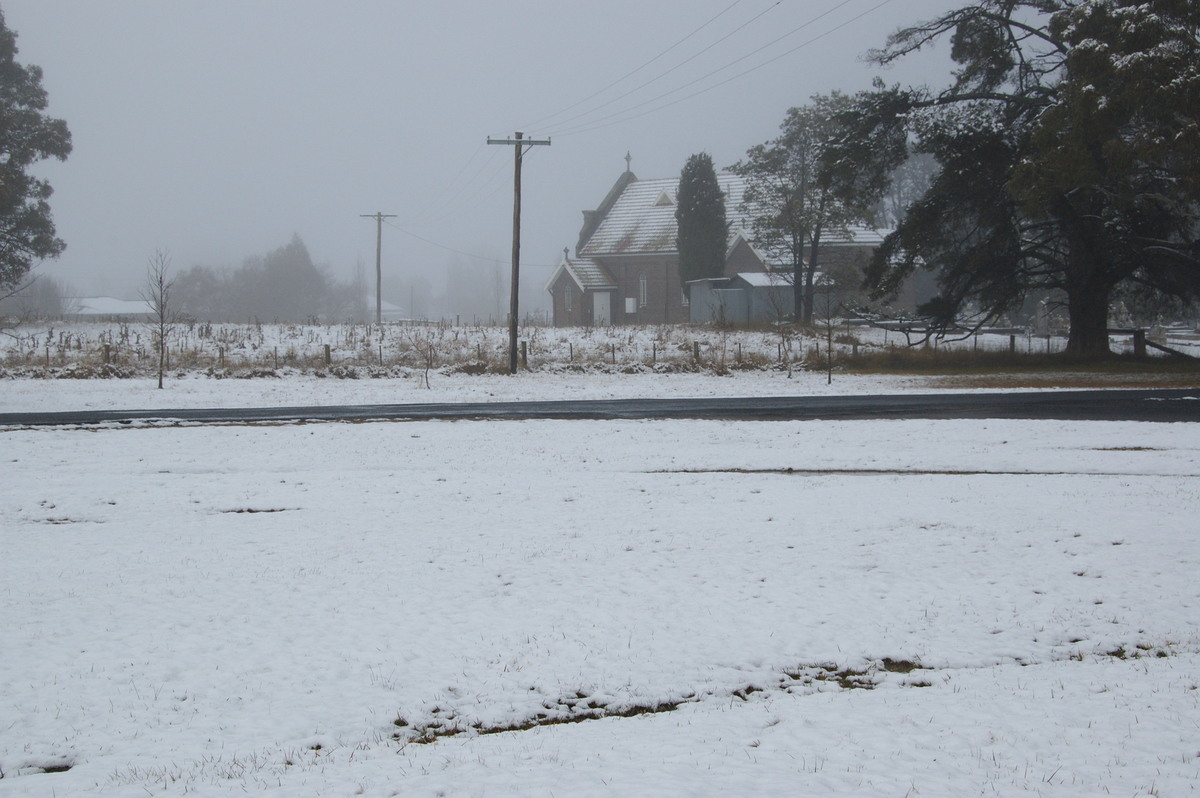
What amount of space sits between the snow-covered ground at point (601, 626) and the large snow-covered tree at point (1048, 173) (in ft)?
53.9

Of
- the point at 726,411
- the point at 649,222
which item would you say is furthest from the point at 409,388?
the point at 649,222

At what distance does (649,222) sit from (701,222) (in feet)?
31.6

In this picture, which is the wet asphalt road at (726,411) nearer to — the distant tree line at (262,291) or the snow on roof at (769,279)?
the snow on roof at (769,279)

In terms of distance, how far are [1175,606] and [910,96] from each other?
98.4 ft

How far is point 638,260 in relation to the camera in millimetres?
62562

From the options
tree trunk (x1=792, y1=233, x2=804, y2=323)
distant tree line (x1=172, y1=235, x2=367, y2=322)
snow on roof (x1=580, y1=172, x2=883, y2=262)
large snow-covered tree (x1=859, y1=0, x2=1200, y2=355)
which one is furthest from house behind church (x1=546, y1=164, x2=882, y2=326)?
distant tree line (x1=172, y1=235, x2=367, y2=322)

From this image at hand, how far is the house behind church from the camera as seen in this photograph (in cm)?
5897

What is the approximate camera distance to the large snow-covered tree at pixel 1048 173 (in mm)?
28109

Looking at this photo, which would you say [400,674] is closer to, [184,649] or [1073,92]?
[184,649]

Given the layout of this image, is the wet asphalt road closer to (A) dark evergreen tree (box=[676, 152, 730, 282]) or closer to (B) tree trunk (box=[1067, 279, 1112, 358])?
(B) tree trunk (box=[1067, 279, 1112, 358])

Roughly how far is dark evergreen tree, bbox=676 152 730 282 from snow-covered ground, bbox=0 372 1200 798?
135 feet

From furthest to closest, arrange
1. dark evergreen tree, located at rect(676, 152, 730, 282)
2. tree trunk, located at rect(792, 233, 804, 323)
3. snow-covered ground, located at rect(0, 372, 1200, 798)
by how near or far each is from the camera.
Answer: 1. dark evergreen tree, located at rect(676, 152, 730, 282)
2. tree trunk, located at rect(792, 233, 804, 323)
3. snow-covered ground, located at rect(0, 372, 1200, 798)

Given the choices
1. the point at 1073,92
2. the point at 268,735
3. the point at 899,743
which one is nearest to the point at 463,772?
the point at 268,735

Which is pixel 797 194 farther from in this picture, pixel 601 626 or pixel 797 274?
pixel 601 626
